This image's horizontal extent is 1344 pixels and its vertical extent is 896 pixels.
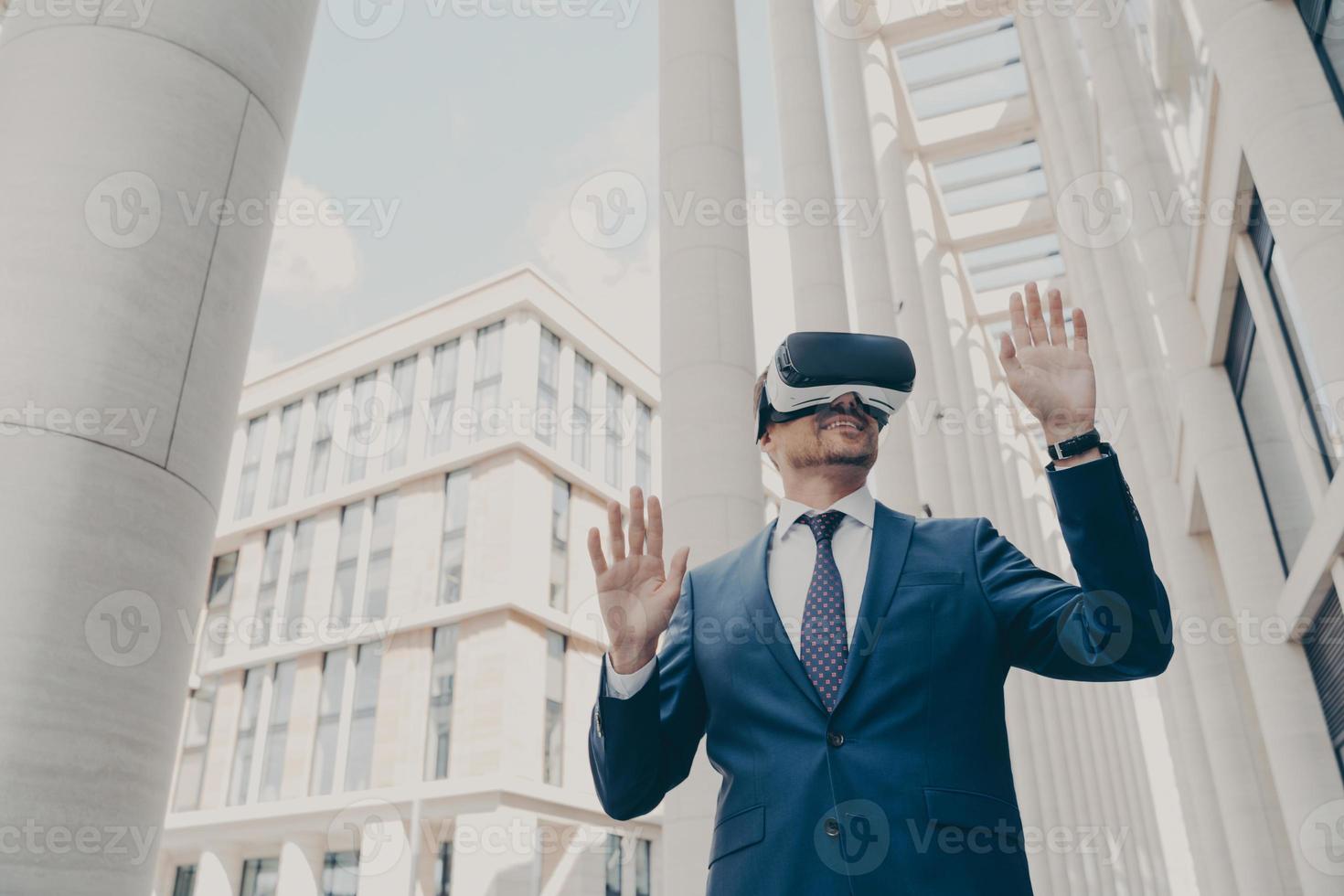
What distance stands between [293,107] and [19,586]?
2.34 metres

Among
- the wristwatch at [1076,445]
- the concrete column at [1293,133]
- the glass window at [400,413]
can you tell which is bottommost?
the wristwatch at [1076,445]

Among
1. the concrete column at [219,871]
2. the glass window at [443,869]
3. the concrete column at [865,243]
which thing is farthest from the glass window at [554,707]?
the concrete column at [865,243]

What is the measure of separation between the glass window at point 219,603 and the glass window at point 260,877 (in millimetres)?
8526

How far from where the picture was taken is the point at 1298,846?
11.0m

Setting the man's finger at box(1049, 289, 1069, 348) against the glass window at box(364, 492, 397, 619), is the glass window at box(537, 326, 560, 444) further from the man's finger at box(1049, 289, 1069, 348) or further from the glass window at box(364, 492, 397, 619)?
the man's finger at box(1049, 289, 1069, 348)

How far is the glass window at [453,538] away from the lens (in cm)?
3791

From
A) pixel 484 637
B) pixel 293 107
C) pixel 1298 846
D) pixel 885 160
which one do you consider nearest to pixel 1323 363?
pixel 1298 846

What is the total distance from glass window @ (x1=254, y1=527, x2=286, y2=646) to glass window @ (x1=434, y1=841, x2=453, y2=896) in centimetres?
1319

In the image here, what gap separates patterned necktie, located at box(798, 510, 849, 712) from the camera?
2.36 metres

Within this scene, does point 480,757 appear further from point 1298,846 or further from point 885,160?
point 1298,846

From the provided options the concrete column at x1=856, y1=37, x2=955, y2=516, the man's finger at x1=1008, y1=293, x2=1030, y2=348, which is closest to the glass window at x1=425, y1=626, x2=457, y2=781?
the concrete column at x1=856, y1=37, x2=955, y2=516

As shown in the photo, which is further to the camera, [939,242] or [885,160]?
[939,242]

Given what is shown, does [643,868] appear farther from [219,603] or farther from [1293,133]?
[1293,133]

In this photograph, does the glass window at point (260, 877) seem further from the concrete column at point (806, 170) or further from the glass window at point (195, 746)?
the concrete column at point (806, 170)
